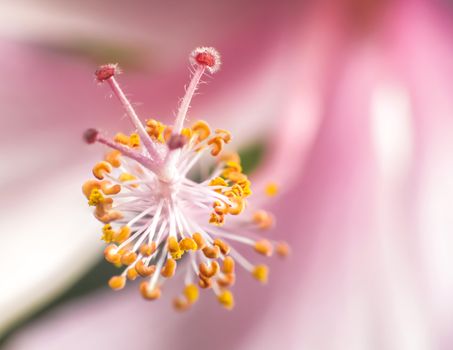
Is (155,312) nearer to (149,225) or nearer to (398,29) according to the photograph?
(149,225)

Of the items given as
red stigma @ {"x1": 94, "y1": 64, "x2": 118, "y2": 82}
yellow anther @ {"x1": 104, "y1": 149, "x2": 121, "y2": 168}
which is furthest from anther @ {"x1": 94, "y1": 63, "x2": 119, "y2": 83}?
yellow anther @ {"x1": 104, "y1": 149, "x2": 121, "y2": 168}

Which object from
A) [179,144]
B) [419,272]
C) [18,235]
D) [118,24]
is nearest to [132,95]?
[118,24]

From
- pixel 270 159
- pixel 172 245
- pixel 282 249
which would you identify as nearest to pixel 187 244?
pixel 172 245

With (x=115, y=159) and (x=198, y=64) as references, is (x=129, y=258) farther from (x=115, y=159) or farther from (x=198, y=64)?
A: (x=198, y=64)

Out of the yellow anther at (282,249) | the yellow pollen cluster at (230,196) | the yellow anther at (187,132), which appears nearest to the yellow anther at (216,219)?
the yellow pollen cluster at (230,196)

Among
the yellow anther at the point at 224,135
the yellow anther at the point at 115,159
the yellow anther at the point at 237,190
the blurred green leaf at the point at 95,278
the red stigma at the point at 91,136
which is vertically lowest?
the blurred green leaf at the point at 95,278

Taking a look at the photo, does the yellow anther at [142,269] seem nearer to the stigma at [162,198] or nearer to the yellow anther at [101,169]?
the stigma at [162,198]

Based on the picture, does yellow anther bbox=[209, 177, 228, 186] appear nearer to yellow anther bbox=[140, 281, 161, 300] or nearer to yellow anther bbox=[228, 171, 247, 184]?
yellow anther bbox=[228, 171, 247, 184]
